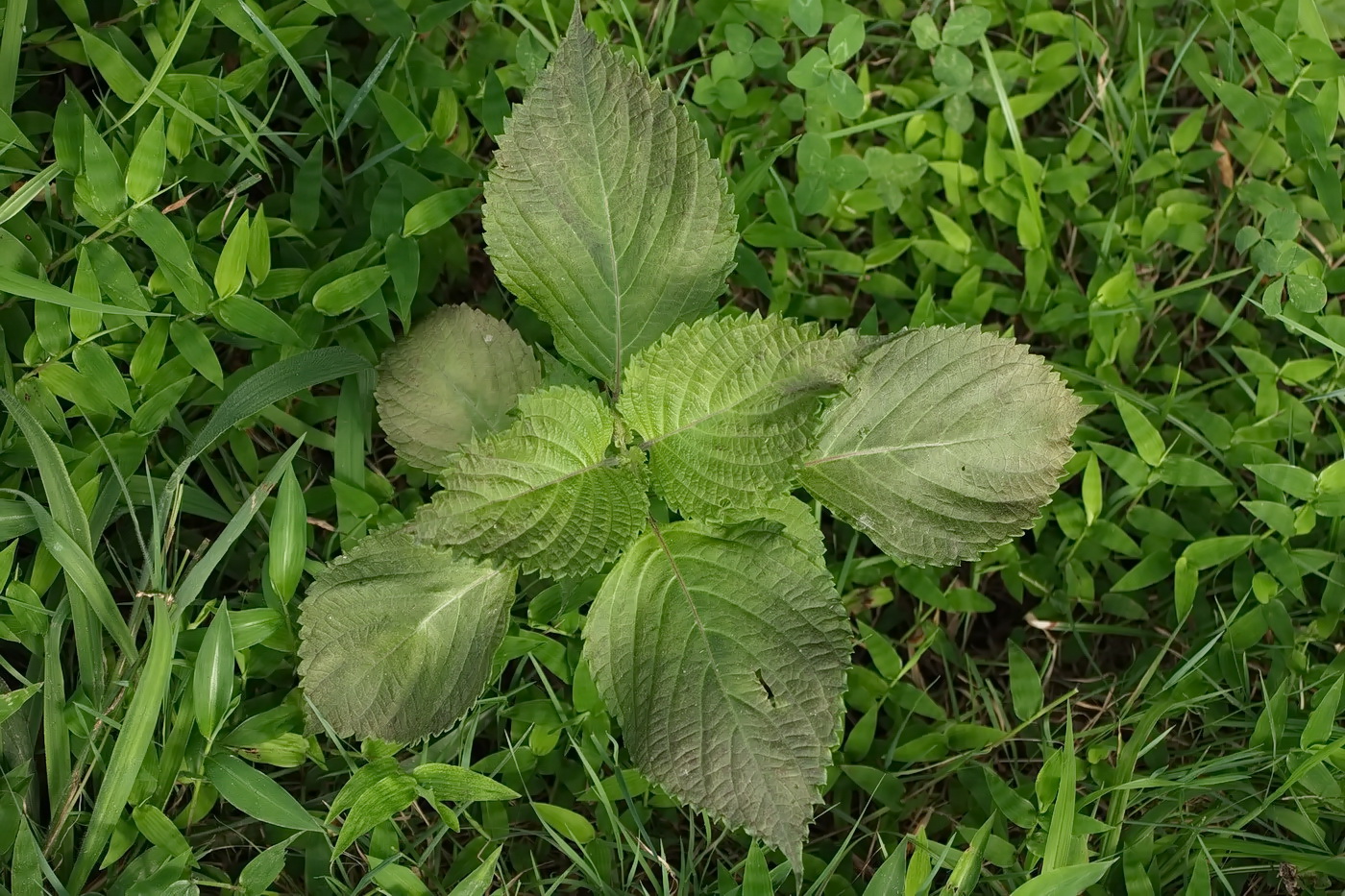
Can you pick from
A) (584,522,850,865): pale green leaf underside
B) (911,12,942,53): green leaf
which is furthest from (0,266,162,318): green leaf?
(911,12,942,53): green leaf

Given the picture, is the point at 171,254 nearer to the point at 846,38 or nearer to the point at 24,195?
the point at 24,195

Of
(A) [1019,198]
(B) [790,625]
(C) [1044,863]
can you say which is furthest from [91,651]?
(A) [1019,198]

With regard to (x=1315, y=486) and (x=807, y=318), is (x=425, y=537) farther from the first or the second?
(x=1315, y=486)

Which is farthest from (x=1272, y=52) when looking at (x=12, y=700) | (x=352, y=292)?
(x=12, y=700)

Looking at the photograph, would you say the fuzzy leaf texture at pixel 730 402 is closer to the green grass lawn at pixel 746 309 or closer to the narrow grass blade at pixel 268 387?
the green grass lawn at pixel 746 309

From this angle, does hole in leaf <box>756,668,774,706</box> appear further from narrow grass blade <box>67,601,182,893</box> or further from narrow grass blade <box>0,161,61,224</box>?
narrow grass blade <box>0,161,61,224</box>

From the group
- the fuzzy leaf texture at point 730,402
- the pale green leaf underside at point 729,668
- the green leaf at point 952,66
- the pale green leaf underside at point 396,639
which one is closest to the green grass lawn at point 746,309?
the green leaf at point 952,66
